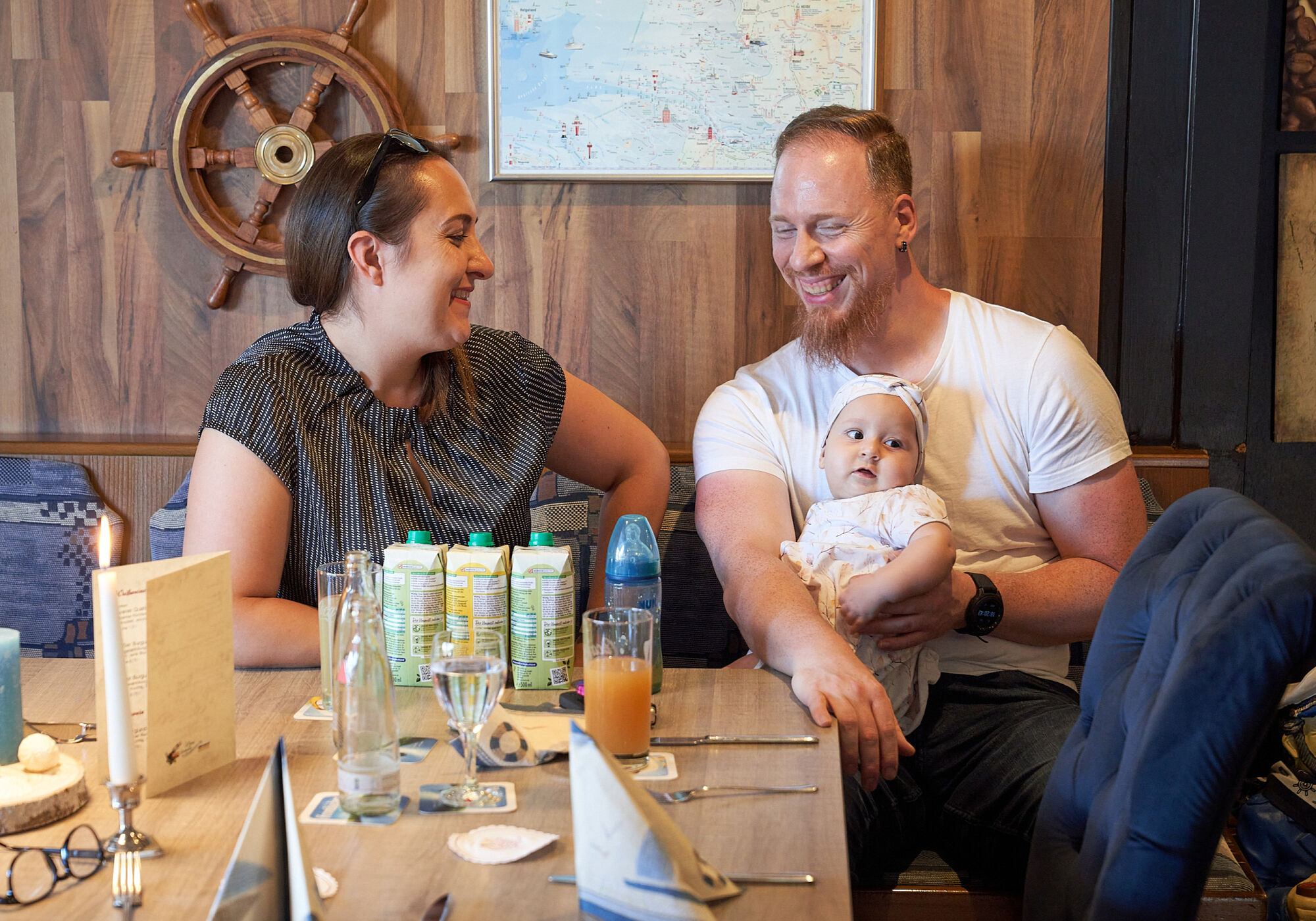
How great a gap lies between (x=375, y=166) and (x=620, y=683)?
104 centimetres

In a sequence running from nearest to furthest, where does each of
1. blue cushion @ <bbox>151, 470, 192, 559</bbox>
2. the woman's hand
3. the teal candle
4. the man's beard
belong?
the teal candle → the man's beard → the woman's hand → blue cushion @ <bbox>151, 470, 192, 559</bbox>

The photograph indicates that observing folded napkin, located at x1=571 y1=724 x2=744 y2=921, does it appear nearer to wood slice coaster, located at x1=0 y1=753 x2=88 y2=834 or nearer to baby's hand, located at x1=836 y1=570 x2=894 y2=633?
wood slice coaster, located at x1=0 y1=753 x2=88 y2=834

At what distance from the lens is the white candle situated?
88 cm

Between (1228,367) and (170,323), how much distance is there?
2.39m

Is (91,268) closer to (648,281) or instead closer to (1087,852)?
(648,281)

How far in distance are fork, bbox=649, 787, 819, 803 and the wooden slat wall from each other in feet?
5.05

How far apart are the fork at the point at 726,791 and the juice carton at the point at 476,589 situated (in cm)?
34

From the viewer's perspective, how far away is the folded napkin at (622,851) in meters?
0.74

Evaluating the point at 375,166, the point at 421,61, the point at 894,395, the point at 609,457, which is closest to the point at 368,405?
the point at 375,166

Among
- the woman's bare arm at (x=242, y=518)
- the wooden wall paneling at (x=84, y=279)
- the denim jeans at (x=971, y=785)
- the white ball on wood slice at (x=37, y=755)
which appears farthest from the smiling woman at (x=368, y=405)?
the wooden wall paneling at (x=84, y=279)

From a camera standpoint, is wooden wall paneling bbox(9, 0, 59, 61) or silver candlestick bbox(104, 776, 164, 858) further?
wooden wall paneling bbox(9, 0, 59, 61)

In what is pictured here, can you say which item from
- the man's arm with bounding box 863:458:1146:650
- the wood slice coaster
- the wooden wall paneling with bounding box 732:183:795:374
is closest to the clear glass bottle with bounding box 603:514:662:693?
the man's arm with bounding box 863:458:1146:650

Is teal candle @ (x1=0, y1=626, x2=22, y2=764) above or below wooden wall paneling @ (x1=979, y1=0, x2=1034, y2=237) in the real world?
below

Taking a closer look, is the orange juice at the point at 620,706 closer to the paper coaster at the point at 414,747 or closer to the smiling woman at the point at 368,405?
the paper coaster at the point at 414,747
